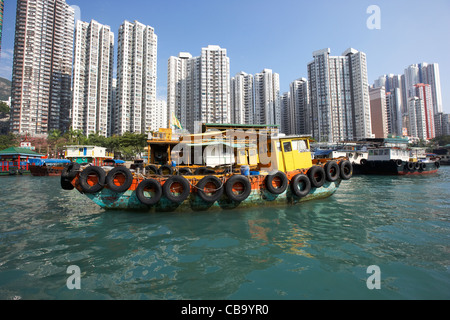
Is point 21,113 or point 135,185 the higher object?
point 21,113

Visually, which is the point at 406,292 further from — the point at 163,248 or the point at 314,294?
the point at 163,248

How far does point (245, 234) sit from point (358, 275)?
8.36 ft

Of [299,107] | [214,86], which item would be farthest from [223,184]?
[299,107]

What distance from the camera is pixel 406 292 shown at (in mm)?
2994

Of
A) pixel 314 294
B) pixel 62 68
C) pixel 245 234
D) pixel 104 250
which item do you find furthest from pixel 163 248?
pixel 62 68

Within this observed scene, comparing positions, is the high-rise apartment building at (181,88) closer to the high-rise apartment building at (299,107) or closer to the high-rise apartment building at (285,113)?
the high-rise apartment building at (285,113)

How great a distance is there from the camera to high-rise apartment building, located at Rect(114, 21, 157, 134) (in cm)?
6675

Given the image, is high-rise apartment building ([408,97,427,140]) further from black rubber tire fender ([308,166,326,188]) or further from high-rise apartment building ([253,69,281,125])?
black rubber tire fender ([308,166,326,188])

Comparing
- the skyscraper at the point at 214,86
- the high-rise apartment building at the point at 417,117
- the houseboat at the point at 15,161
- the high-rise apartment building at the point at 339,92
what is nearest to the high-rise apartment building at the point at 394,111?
the high-rise apartment building at the point at 417,117

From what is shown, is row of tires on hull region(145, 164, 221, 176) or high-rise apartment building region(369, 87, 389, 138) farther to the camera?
high-rise apartment building region(369, 87, 389, 138)

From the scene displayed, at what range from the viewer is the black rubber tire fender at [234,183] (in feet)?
23.4

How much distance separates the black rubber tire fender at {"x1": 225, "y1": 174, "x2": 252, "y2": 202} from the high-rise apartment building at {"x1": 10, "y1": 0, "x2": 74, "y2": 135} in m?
76.2

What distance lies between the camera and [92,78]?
222ft
